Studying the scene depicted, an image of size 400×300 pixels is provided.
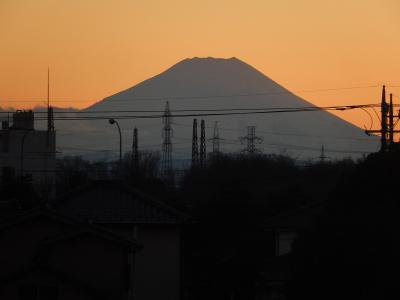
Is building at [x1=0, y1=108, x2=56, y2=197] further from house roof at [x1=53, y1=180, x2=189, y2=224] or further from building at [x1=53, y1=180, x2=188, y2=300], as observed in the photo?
building at [x1=53, y1=180, x2=188, y2=300]

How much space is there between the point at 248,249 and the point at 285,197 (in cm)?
1241

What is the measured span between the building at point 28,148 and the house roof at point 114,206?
1414 inches

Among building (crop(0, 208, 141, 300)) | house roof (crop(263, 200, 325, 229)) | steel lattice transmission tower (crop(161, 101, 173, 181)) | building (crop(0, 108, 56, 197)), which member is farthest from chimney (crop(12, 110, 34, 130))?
building (crop(0, 208, 141, 300))

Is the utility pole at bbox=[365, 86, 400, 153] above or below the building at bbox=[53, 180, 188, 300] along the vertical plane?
above

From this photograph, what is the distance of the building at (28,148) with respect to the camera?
63750mm

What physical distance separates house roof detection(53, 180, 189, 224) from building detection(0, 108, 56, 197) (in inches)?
1414

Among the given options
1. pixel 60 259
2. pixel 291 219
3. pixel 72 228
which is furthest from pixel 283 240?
pixel 60 259

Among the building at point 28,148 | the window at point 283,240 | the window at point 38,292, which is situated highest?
the building at point 28,148

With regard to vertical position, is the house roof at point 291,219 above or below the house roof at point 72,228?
below

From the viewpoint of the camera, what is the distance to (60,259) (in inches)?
827

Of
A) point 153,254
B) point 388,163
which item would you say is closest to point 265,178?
point 153,254

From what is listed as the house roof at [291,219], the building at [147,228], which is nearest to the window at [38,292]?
the building at [147,228]

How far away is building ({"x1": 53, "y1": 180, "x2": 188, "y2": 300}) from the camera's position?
25328 millimetres

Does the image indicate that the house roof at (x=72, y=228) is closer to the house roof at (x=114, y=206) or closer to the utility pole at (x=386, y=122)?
the house roof at (x=114, y=206)
